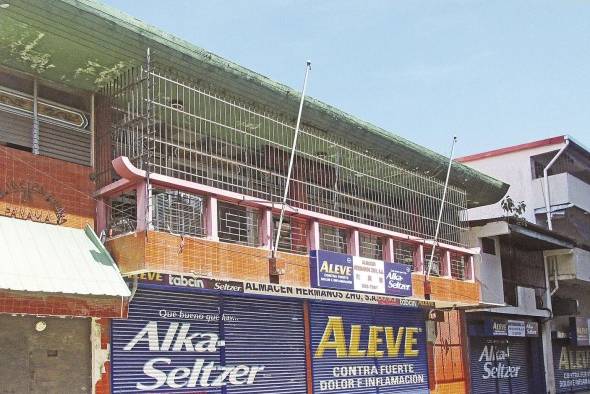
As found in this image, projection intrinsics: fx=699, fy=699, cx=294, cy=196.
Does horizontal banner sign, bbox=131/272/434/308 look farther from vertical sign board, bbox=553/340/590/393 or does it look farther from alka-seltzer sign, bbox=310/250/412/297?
vertical sign board, bbox=553/340/590/393

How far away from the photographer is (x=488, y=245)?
21406mm

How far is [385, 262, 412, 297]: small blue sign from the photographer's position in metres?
14.2

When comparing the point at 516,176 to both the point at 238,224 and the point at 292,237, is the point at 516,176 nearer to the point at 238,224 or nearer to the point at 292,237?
the point at 292,237

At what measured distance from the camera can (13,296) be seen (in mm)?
9062

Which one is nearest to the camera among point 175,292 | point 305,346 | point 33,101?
point 33,101

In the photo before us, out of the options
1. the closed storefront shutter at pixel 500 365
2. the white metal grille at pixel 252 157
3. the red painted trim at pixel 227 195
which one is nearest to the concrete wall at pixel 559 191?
the closed storefront shutter at pixel 500 365

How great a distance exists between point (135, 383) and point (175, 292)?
1.67 meters

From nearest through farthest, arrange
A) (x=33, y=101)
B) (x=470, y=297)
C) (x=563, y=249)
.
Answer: (x=33, y=101)
(x=470, y=297)
(x=563, y=249)

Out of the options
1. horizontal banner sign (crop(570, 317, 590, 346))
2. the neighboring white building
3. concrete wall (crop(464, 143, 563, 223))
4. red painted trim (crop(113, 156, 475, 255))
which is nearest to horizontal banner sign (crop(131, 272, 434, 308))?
red painted trim (crop(113, 156, 475, 255))

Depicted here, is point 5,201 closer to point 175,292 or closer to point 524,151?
point 175,292

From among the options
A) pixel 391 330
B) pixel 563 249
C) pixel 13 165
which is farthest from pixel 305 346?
pixel 563 249

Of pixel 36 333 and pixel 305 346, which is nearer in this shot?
pixel 36 333

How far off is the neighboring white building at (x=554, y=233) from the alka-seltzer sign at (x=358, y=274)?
22.3 ft

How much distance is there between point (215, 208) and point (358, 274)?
12.4 feet
